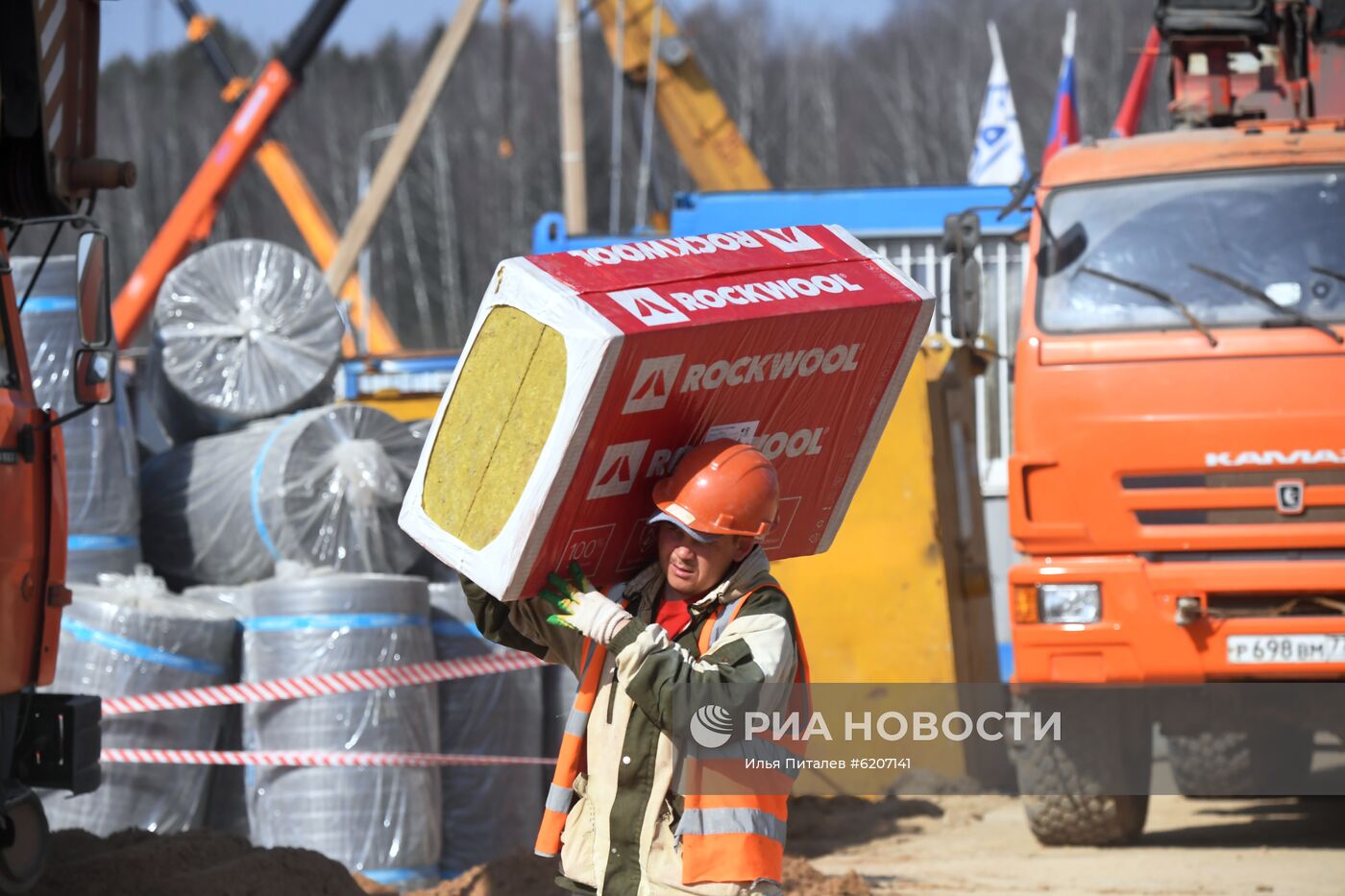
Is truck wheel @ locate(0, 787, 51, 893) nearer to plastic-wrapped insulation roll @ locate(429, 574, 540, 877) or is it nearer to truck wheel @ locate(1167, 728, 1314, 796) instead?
plastic-wrapped insulation roll @ locate(429, 574, 540, 877)

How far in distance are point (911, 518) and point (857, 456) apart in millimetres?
5307

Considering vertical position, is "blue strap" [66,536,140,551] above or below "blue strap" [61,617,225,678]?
above

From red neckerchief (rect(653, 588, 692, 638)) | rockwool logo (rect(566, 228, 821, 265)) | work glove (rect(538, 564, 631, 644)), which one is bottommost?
red neckerchief (rect(653, 588, 692, 638))

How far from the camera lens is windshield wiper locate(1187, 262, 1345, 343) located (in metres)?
7.43

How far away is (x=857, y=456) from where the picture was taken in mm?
4426

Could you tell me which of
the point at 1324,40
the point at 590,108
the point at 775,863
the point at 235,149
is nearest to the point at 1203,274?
the point at 1324,40

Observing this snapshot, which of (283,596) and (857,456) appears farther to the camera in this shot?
(283,596)

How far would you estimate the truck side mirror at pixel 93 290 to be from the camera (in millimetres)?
6086

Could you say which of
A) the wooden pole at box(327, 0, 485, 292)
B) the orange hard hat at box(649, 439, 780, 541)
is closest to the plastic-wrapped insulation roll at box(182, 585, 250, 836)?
the orange hard hat at box(649, 439, 780, 541)

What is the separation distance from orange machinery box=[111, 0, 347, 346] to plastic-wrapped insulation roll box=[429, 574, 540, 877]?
11758 millimetres

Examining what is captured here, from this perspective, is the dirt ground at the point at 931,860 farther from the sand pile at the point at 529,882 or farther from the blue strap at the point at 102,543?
the blue strap at the point at 102,543

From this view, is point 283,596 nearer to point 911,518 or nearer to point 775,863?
A: point 911,518

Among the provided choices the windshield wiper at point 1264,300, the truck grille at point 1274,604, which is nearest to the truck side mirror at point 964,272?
the windshield wiper at point 1264,300

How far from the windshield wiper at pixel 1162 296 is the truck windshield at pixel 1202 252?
0.01 meters
